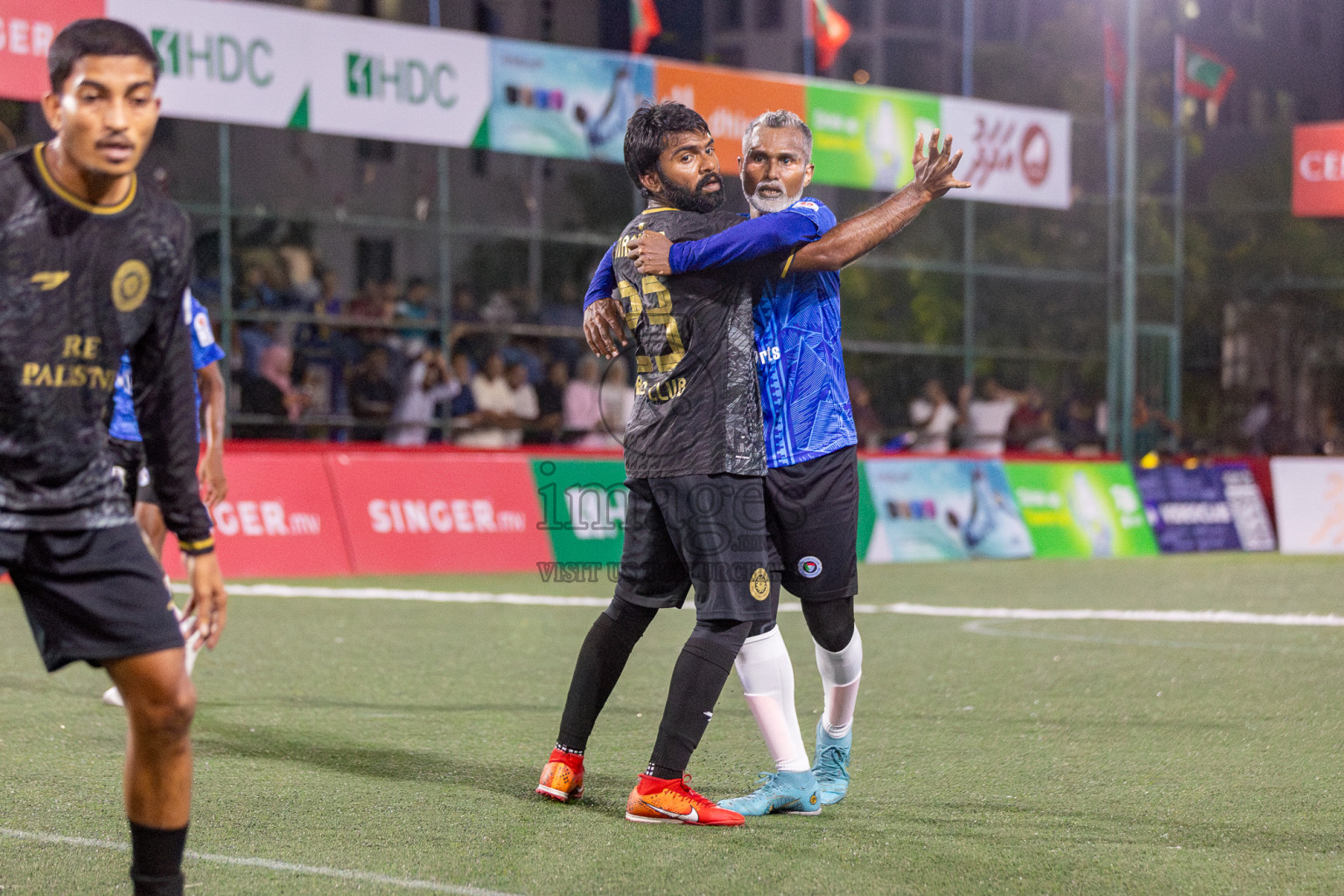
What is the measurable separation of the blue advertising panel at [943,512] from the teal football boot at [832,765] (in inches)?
433

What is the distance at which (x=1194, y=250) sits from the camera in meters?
40.9

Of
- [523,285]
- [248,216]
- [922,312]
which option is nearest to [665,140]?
[248,216]

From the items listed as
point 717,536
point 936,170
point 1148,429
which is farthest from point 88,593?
point 1148,429

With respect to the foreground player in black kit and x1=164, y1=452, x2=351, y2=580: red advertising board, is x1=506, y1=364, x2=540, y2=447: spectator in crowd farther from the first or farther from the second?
the foreground player in black kit

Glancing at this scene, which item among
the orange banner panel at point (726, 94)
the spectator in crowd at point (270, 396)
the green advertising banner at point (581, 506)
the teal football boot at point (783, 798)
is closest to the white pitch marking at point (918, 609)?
the green advertising banner at point (581, 506)

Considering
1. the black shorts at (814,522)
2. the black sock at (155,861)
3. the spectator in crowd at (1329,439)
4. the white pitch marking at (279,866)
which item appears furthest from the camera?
the spectator in crowd at (1329,439)

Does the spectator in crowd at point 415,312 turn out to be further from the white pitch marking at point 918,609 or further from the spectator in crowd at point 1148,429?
the spectator in crowd at point 1148,429

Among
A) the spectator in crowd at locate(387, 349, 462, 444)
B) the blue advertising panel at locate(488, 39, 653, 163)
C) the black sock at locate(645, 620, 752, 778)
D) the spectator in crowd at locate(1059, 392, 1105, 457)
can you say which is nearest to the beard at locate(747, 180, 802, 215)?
the black sock at locate(645, 620, 752, 778)

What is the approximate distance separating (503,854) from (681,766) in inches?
23.8

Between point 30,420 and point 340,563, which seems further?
point 340,563

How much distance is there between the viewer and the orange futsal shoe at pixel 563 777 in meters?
5.14

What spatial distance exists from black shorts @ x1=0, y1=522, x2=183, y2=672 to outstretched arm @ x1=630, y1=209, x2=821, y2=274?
1.87 metres

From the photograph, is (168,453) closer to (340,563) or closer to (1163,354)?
(340,563)

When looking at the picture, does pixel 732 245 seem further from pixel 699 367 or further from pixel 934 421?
pixel 934 421
